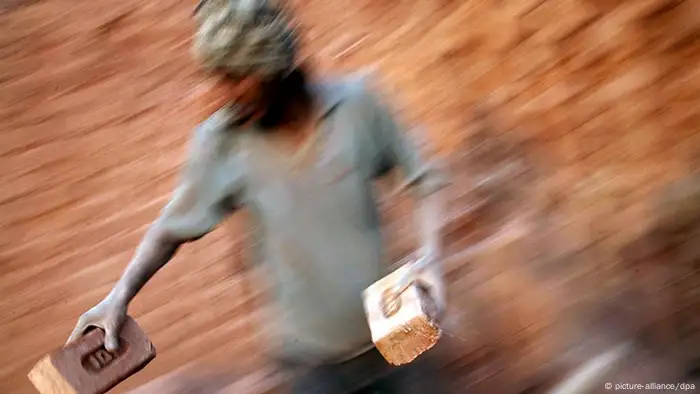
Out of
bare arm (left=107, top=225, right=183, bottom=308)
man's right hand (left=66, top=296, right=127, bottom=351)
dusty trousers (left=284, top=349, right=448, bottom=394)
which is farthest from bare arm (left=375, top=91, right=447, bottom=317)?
man's right hand (left=66, top=296, right=127, bottom=351)

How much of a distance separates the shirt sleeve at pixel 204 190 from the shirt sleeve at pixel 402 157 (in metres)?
0.22

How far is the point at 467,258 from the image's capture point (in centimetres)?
232

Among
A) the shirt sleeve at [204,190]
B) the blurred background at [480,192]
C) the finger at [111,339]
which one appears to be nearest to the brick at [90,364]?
the finger at [111,339]

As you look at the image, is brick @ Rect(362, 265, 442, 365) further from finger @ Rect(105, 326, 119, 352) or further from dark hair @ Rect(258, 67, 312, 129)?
finger @ Rect(105, 326, 119, 352)

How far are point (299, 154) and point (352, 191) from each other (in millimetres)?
101

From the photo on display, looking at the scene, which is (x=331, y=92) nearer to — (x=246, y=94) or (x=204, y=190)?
(x=246, y=94)

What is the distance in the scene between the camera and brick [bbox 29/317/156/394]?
121 cm

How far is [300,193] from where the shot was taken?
1210mm

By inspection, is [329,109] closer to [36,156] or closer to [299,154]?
[299,154]

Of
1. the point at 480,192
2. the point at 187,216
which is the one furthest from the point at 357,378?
the point at 480,192

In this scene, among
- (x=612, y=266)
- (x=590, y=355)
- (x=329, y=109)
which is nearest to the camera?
(x=329, y=109)

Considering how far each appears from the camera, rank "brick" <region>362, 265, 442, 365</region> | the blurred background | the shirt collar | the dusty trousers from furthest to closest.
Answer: the blurred background → the dusty trousers → the shirt collar → "brick" <region>362, 265, 442, 365</region>

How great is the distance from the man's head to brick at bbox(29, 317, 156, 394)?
429mm

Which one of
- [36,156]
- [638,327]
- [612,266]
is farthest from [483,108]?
[36,156]
